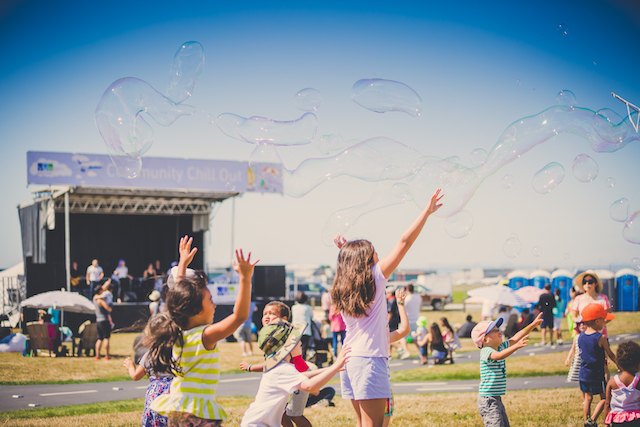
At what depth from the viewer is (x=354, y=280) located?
3439 millimetres

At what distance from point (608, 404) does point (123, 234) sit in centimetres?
2082

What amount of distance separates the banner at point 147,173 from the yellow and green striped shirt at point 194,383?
12456 millimetres

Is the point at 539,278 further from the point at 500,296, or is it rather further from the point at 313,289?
the point at 500,296

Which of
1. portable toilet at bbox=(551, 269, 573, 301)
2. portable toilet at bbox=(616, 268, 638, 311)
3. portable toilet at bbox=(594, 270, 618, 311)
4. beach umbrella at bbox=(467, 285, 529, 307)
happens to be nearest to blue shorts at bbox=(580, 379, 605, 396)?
beach umbrella at bbox=(467, 285, 529, 307)

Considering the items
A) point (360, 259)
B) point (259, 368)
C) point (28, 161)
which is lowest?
point (259, 368)

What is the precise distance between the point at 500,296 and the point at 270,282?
758 cm

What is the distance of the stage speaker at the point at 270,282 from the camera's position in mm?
18422

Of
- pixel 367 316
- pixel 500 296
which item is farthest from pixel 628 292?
pixel 367 316

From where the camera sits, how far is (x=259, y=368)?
12.5 feet

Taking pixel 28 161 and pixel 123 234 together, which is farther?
pixel 123 234

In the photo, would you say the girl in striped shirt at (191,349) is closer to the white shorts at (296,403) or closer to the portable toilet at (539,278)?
the white shorts at (296,403)

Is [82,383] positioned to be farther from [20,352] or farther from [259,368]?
[259,368]

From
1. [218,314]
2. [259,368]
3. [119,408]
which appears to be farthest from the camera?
[218,314]

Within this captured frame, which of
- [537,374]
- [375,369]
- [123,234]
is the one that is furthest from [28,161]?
[375,369]
